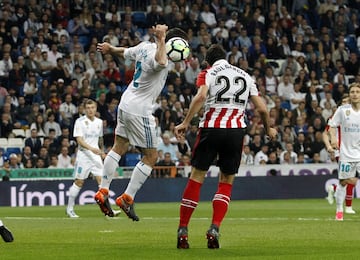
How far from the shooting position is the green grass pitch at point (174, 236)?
11695mm

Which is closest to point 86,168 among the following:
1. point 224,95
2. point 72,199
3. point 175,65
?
point 72,199

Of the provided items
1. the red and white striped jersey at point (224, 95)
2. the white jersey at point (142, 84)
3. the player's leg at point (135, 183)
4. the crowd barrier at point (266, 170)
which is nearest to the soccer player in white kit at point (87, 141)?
the crowd barrier at point (266, 170)

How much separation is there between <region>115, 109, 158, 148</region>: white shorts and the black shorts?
6.11ft

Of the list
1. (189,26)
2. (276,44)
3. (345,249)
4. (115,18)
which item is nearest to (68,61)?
(115,18)

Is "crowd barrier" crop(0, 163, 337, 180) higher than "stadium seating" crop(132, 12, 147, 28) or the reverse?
the reverse

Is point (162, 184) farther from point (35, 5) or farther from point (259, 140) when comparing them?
point (35, 5)

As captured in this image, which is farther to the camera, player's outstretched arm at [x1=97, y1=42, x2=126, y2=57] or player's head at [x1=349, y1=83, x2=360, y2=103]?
player's head at [x1=349, y1=83, x2=360, y2=103]

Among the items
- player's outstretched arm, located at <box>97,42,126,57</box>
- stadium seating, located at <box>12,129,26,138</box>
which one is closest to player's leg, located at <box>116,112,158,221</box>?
player's outstretched arm, located at <box>97,42,126,57</box>

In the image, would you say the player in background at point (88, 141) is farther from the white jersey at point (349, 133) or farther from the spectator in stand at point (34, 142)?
the spectator in stand at point (34, 142)

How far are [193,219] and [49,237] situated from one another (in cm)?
551

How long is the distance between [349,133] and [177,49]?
658 cm

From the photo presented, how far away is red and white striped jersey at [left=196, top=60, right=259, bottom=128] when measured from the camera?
12516 millimetres

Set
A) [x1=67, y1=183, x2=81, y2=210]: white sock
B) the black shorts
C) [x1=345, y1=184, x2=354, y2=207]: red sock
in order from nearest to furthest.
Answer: the black shorts < [x1=345, y1=184, x2=354, y2=207]: red sock < [x1=67, y1=183, x2=81, y2=210]: white sock

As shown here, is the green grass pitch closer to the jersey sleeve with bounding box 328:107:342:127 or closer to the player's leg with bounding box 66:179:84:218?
the player's leg with bounding box 66:179:84:218
